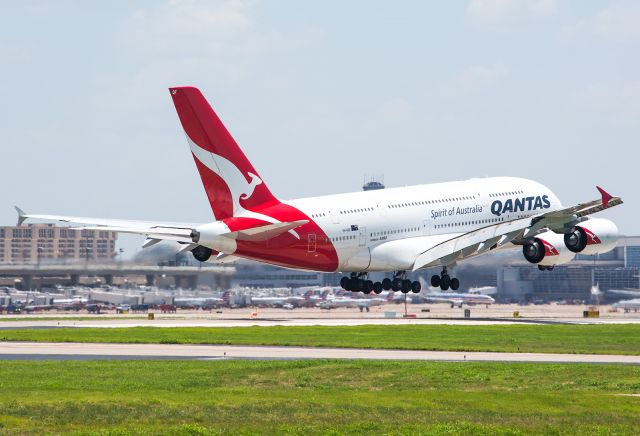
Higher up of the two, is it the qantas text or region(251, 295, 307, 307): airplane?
the qantas text

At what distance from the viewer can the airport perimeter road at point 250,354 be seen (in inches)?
2158

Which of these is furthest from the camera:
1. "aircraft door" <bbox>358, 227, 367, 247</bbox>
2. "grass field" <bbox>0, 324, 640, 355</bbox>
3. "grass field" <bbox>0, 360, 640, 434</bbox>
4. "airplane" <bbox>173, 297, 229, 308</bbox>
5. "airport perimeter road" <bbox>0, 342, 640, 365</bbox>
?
"airplane" <bbox>173, 297, 229, 308</bbox>

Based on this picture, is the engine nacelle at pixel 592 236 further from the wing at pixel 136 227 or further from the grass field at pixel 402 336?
the wing at pixel 136 227

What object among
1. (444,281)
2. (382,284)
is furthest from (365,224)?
(444,281)

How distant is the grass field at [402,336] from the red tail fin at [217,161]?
7.60m

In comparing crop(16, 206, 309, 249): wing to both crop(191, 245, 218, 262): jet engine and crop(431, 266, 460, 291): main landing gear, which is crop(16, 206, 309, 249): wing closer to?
crop(191, 245, 218, 262): jet engine

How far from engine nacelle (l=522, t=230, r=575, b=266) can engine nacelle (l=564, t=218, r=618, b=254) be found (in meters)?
1.20

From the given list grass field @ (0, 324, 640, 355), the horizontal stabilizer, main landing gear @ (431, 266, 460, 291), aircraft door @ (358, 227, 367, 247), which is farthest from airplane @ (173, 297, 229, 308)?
the horizontal stabilizer

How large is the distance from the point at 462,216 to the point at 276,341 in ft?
74.8

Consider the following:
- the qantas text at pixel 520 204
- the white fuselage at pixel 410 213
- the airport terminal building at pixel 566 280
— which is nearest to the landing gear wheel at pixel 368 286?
the white fuselage at pixel 410 213

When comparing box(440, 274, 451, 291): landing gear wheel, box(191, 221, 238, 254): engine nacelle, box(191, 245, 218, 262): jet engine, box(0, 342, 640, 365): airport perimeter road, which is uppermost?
box(191, 221, 238, 254): engine nacelle

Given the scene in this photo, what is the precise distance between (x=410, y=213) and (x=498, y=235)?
625 centimetres

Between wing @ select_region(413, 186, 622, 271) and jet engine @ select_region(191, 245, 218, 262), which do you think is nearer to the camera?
jet engine @ select_region(191, 245, 218, 262)

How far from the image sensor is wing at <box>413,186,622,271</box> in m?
77.5
